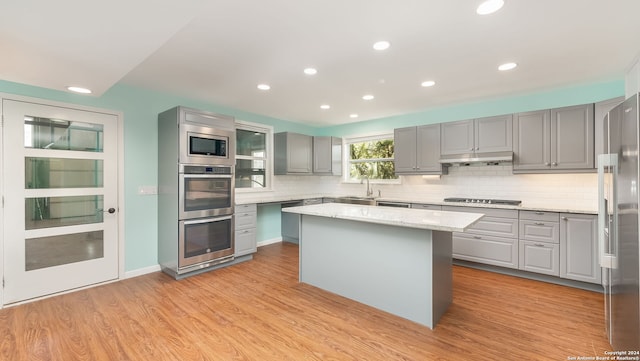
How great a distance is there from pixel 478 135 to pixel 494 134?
0.20 meters

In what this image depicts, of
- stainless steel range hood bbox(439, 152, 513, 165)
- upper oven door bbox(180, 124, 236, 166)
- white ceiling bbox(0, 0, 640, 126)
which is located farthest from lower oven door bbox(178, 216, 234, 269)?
stainless steel range hood bbox(439, 152, 513, 165)

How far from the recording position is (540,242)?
139 inches

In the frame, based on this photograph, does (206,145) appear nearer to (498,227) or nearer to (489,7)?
(489,7)

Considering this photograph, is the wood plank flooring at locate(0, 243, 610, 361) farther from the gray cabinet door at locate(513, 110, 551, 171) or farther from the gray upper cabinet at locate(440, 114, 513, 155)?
the gray upper cabinet at locate(440, 114, 513, 155)

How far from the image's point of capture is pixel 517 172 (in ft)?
12.8

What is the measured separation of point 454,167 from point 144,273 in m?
4.93

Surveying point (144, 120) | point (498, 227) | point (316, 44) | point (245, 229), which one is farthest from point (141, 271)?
point (498, 227)

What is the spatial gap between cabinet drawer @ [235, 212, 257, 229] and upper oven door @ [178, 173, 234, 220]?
0.26 m

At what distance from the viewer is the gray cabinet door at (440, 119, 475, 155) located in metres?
4.28

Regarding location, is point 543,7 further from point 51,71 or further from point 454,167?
point 51,71

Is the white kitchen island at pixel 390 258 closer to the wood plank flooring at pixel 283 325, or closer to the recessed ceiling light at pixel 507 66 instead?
the wood plank flooring at pixel 283 325

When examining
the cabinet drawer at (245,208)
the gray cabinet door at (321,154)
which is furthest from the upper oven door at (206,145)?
the gray cabinet door at (321,154)

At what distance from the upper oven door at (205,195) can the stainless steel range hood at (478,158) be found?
11.0 feet

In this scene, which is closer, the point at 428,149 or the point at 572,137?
the point at 572,137
